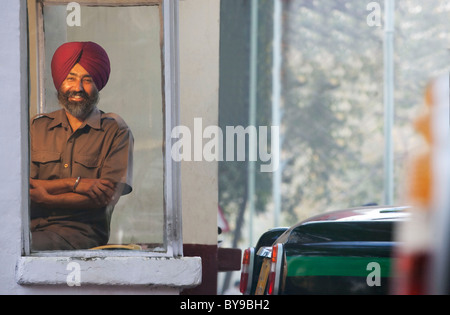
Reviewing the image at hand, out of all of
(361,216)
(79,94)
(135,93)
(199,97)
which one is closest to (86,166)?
(79,94)

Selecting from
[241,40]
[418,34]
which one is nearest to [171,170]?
[241,40]

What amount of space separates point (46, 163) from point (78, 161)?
190mm

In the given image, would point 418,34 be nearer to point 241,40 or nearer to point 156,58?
point 241,40

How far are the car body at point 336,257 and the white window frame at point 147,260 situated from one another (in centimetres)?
58

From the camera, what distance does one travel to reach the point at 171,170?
559 centimetres

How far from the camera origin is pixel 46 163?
563cm

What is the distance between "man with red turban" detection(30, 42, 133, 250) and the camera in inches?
218

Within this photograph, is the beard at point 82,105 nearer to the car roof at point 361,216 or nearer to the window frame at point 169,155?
the window frame at point 169,155

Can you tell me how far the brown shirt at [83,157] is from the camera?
5562mm

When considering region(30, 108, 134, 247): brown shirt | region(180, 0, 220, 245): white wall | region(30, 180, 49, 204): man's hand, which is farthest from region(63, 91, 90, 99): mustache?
region(180, 0, 220, 245): white wall

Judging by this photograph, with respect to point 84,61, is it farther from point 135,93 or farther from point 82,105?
point 135,93

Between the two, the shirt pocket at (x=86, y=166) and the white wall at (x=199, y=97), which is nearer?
the shirt pocket at (x=86, y=166)

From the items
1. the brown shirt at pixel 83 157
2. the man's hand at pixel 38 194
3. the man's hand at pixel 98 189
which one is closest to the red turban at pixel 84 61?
the brown shirt at pixel 83 157

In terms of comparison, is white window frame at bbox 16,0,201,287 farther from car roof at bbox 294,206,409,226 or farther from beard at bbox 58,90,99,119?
car roof at bbox 294,206,409,226
